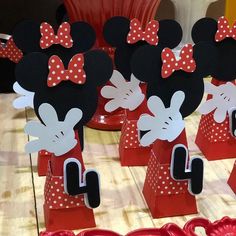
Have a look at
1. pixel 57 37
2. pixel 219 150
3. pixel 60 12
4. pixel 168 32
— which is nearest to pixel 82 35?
pixel 57 37

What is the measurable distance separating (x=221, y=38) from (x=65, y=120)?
37 cm

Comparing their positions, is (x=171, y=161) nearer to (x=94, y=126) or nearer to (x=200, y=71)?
(x=200, y=71)

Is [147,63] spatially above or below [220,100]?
above

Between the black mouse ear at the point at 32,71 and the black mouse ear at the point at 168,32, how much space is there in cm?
31

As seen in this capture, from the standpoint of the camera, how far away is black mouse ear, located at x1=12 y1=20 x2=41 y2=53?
945mm

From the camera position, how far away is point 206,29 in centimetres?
93

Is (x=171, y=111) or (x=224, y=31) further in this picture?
(x=224, y=31)

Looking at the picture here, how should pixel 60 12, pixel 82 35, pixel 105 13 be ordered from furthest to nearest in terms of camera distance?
1. pixel 60 12
2. pixel 105 13
3. pixel 82 35

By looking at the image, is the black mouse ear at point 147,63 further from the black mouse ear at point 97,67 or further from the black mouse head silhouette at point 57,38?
the black mouse head silhouette at point 57,38

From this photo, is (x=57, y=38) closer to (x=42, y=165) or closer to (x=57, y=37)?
(x=57, y=37)

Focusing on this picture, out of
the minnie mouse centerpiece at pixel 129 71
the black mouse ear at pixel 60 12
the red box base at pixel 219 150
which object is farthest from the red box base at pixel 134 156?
the black mouse ear at pixel 60 12

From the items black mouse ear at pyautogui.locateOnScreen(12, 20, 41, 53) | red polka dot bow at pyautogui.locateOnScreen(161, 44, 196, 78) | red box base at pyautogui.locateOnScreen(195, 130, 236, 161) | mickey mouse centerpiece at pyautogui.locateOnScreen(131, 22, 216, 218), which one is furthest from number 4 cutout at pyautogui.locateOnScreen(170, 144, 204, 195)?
black mouse ear at pyautogui.locateOnScreen(12, 20, 41, 53)

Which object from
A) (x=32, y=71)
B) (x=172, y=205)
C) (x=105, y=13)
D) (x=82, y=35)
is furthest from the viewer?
(x=105, y=13)

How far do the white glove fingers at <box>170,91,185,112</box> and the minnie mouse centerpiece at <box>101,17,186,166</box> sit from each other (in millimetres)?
186
